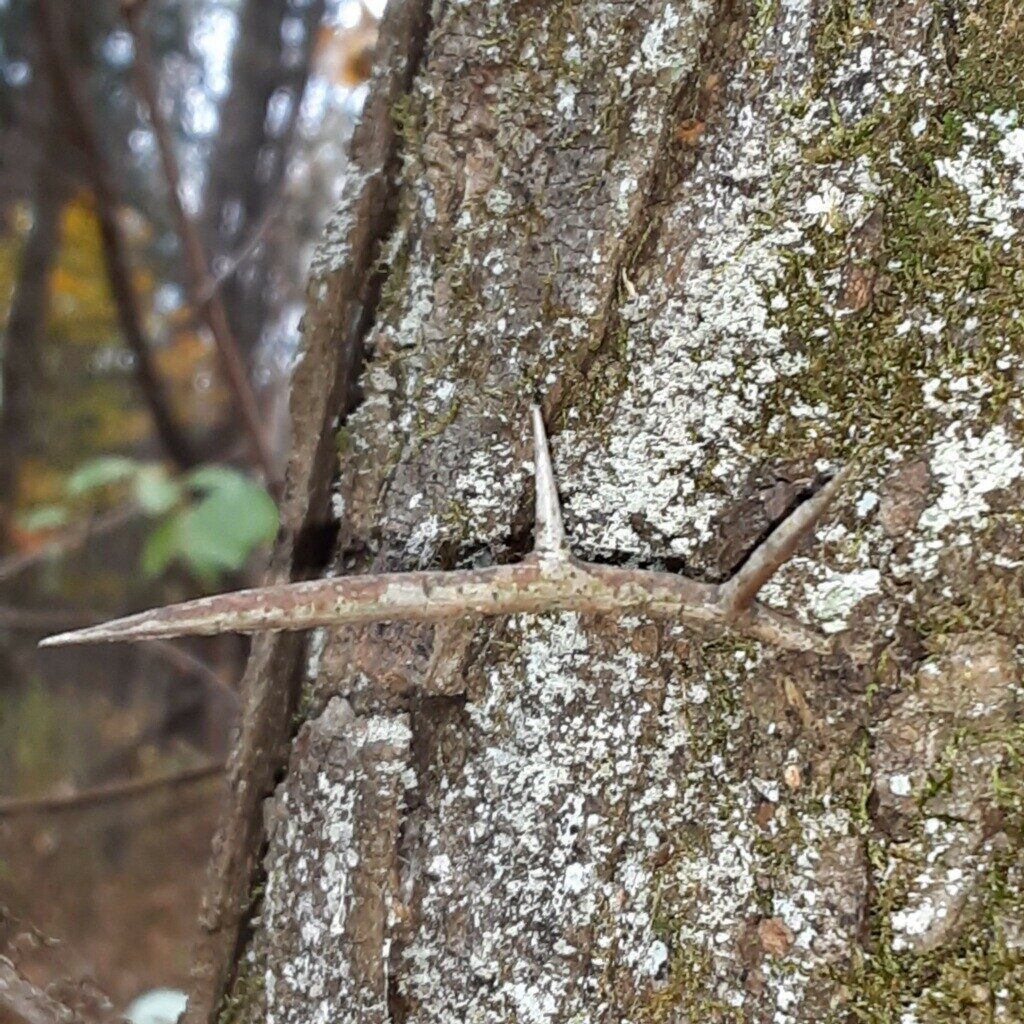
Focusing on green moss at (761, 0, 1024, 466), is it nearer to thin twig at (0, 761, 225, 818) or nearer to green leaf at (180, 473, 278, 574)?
thin twig at (0, 761, 225, 818)

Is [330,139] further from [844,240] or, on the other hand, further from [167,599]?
[844,240]

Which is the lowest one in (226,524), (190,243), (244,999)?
(244,999)

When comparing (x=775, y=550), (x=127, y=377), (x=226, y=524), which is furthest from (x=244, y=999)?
(x=127, y=377)

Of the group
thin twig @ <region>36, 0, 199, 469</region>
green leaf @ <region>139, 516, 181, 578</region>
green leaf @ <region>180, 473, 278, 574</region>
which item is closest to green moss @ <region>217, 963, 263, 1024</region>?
green leaf @ <region>180, 473, 278, 574</region>

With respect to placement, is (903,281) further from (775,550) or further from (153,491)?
(153,491)

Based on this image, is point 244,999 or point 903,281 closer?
point 903,281

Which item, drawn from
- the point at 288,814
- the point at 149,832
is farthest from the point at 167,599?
the point at 288,814

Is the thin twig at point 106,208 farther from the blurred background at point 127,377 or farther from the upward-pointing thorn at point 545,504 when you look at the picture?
the upward-pointing thorn at point 545,504
